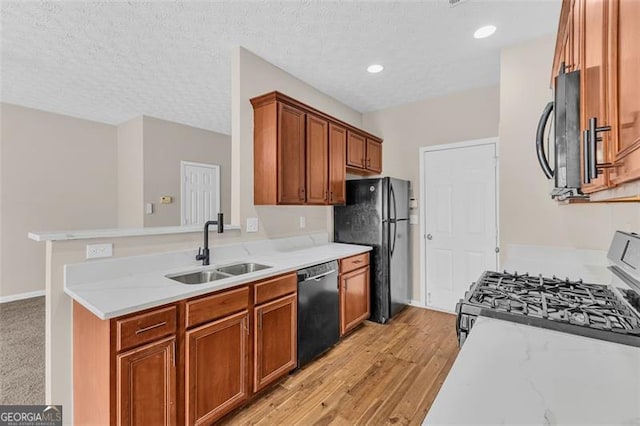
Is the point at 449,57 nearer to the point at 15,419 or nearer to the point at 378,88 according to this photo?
the point at 378,88

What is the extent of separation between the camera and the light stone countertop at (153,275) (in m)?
1.49

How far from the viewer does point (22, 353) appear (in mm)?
2652

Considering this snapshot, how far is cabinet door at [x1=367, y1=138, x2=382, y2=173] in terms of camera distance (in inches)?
150

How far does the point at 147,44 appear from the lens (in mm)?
2570

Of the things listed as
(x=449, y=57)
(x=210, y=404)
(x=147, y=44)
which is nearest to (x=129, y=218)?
(x=147, y=44)

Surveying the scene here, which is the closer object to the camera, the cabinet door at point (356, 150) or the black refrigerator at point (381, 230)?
the black refrigerator at point (381, 230)

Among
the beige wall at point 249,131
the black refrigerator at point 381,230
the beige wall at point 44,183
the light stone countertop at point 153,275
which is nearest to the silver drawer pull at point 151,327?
the light stone countertop at point 153,275

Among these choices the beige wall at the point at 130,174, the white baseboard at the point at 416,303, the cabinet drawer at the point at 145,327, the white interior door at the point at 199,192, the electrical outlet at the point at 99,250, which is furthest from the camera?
the white interior door at the point at 199,192

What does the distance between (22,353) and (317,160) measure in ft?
10.4

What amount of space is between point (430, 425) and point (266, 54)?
292 centimetres

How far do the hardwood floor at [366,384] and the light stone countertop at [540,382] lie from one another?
129 cm

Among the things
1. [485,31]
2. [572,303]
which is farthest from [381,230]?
[572,303]

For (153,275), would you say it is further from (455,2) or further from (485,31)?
(485,31)

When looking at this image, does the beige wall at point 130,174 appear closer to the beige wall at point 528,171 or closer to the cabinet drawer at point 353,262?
the cabinet drawer at point 353,262
